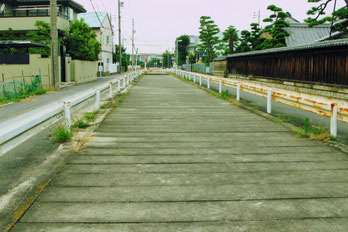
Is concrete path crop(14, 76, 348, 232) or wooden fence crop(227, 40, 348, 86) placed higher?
wooden fence crop(227, 40, 348, 86)

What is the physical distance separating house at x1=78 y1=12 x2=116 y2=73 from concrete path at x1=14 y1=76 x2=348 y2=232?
42461 millimetres

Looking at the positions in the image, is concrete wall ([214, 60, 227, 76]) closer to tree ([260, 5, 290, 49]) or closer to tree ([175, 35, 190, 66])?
tree ([260, 5, 290, 49])

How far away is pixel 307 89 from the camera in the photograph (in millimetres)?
19562

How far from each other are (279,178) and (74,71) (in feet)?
93.0

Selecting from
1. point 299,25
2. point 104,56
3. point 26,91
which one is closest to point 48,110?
point 26,91

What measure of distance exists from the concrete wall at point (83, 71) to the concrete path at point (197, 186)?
81.0 feet

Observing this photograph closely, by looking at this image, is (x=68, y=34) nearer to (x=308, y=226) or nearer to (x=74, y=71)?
(x=74, y=71)

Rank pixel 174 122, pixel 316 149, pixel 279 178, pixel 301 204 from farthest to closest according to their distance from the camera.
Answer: pixel 174 122, pixel 316 149, pixel 279 178, pixel 301 204

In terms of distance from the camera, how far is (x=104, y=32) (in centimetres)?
5062

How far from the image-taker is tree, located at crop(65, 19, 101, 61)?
32.1m

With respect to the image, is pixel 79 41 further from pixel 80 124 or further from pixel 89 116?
pixel 80 124

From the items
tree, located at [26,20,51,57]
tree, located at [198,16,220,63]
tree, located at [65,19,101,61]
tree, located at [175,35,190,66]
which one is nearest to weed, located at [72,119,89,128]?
tree, located at [26,20,51,57]

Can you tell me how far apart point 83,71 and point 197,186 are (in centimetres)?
3054

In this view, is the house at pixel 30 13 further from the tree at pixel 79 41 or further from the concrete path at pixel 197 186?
the concrete path at pixel 197 186
